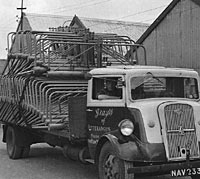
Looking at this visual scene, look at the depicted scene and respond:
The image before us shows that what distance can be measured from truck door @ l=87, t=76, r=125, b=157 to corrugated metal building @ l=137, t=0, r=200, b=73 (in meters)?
15.2

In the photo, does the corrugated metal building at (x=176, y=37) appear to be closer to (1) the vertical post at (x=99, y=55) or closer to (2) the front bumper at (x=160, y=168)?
(1) the vertical post at (x=99, y=55)

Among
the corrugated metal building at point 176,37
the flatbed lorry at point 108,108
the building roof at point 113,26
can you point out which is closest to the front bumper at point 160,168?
the flatbed lorry at point 108,108

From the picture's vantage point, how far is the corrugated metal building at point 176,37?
2342 cm

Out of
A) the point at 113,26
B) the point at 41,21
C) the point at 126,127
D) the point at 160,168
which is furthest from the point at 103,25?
the point at 160,168

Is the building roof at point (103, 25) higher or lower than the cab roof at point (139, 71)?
higher

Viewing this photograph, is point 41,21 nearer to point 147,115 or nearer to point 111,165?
point 111,165

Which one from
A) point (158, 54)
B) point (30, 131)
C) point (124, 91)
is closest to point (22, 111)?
point (30, 131)

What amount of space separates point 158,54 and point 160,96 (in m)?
18.9

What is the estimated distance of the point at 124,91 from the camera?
26.3 feet

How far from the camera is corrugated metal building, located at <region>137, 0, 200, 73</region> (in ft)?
76.8

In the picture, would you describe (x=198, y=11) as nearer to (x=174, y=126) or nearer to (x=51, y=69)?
(x=51, y=69)

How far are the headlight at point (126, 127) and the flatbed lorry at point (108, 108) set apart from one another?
0.05 feet

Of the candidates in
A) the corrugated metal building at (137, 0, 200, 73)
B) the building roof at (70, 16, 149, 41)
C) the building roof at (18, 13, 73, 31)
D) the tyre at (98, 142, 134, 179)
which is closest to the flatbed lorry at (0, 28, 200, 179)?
the tyre at (98, 142, 134, 179)

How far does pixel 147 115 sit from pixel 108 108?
3.12 ft
